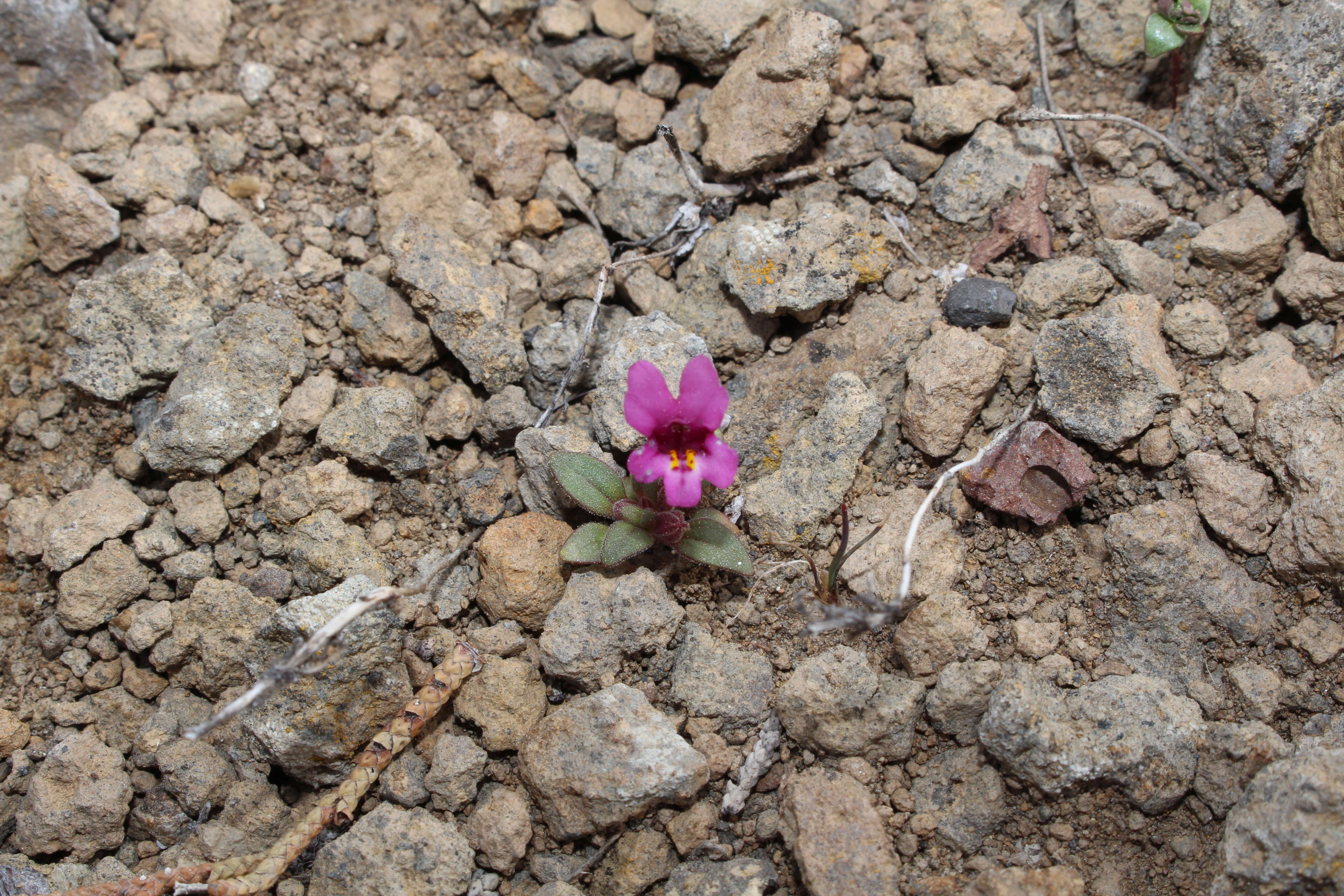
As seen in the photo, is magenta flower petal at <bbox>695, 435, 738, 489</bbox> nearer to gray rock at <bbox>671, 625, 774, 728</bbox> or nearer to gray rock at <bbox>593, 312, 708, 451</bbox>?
gray rock at <bbox>593, 312, 708, 451</bbox>

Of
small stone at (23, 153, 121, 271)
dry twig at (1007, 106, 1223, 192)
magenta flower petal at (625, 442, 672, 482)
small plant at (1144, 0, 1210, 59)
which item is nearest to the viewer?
magenta flower petal at (625, 442, 672, 482)

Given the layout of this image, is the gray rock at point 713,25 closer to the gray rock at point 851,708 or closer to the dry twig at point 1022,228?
the dry twig at point 1022,228

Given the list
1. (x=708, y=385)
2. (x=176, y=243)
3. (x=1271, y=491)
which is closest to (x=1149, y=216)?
(x=1271, y=491)

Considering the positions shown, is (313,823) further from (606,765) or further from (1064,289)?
(1064,289)

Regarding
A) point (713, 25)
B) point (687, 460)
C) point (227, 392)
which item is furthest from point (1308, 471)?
point (227, 392)

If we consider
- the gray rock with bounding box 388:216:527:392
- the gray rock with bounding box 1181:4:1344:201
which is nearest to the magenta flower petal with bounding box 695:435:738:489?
the gray rock with bounding box 388:216:527:392

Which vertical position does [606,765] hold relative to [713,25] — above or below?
below
